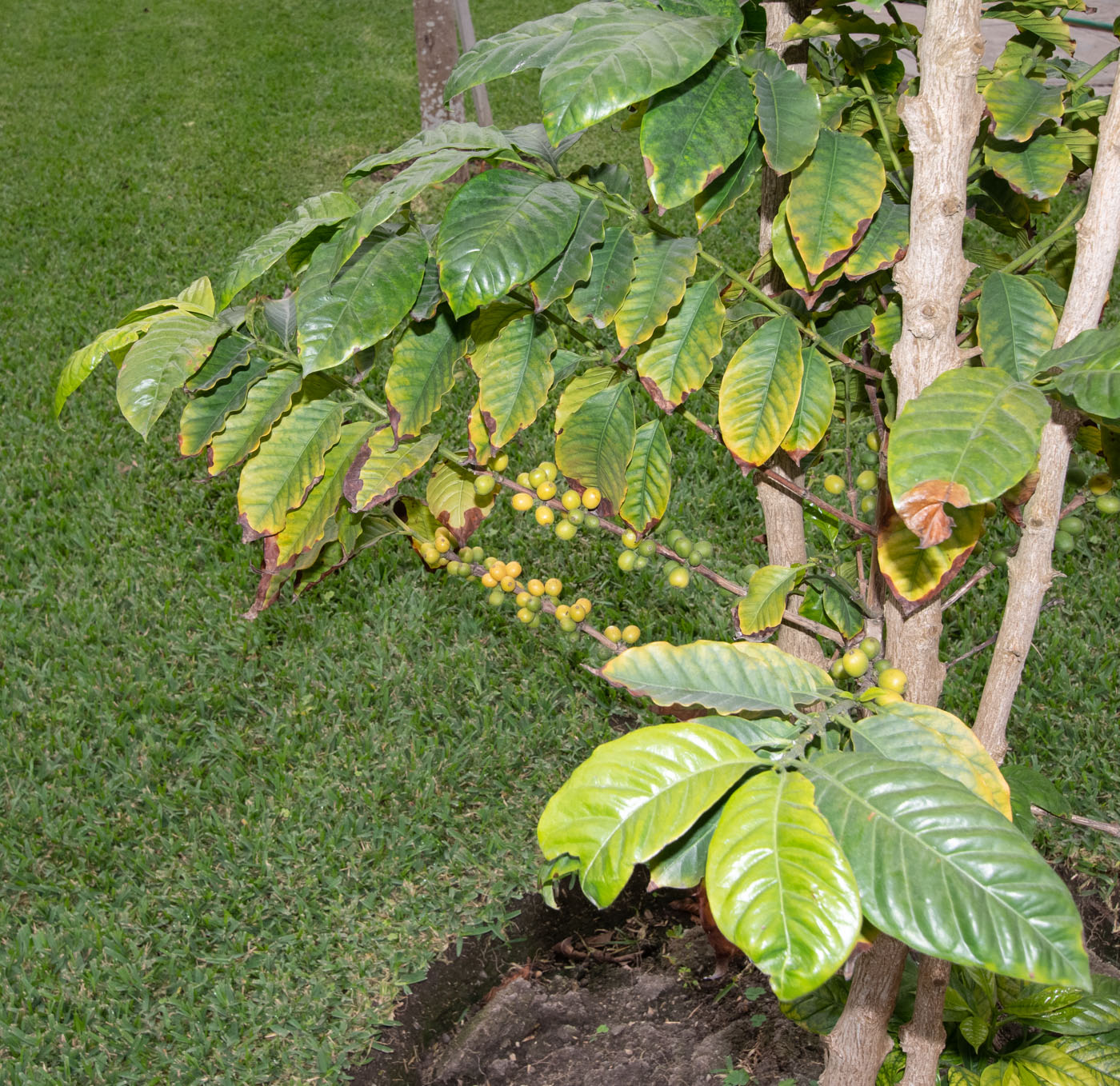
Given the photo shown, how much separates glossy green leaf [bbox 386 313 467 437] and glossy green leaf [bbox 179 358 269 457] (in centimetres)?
17

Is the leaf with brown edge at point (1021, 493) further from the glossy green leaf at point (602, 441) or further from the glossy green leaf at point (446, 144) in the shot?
the glossy green leaf at point (446, 144)

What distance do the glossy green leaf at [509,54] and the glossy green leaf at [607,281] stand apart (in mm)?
198

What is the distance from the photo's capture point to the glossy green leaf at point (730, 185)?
114cm

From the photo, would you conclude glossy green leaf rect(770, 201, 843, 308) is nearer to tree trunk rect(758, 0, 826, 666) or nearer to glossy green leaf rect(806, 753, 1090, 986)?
tree trunk rect(758, 0, 826, 666)

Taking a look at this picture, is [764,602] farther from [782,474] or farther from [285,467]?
[285,467]

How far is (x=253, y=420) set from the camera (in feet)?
4.08

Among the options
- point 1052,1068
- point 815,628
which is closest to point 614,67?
point 815,628

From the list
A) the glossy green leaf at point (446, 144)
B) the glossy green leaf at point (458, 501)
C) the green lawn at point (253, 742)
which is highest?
the glossy green leaf at point (446, 144)

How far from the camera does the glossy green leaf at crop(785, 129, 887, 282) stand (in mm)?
1089

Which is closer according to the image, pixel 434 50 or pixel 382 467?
pixel 382 467

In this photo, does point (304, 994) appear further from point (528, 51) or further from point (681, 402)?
point (528, 51)

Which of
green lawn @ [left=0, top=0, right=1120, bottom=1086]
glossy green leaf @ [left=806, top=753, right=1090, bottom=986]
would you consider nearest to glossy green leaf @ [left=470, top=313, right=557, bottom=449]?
glossy green leaf @ [left=806, top=753, right=1090, bottom=986]

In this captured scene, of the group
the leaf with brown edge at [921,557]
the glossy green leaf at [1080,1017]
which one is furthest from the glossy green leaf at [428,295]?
the glossy green leaf at [1080,1017]

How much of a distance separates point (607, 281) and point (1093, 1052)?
4.90 ft
